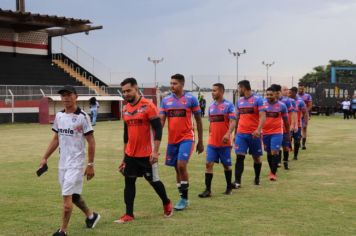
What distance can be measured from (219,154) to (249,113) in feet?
4.11

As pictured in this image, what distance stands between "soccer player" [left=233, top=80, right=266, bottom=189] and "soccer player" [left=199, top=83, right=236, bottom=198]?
71 cm

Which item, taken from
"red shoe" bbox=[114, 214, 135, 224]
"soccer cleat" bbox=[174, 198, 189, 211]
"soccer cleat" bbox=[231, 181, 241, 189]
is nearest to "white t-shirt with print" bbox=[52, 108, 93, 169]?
"red shoe" bbox=[114, 214, 135, 224]

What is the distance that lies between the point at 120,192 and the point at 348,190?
393 cm

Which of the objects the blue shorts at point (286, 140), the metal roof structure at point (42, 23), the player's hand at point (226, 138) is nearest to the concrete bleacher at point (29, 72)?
the metal roof structure at point (42, 23)

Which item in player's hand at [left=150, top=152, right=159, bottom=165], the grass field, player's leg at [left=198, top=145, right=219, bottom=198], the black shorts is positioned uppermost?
player's hand at [left=150, top=152, right=159, bottom=165]

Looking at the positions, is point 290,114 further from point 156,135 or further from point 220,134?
point 156,135

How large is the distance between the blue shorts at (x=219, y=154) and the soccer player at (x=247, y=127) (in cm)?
77

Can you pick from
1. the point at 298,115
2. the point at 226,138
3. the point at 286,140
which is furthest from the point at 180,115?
the point at 298,115

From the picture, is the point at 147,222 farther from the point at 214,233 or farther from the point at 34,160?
the point at 34,160

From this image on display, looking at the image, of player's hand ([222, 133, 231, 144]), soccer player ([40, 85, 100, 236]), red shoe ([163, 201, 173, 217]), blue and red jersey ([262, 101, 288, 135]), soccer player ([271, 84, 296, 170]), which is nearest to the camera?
soccer player ([40, 85, 100, 236])

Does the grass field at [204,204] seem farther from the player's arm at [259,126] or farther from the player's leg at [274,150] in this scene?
the player's arm at [259,126]

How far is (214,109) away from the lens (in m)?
9.31

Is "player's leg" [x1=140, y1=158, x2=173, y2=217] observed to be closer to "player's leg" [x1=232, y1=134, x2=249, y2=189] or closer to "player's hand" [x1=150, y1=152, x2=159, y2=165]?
"player's hand" [x1=150, y1=152, x2=159, y2=165]

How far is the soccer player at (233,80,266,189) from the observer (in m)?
9.85
